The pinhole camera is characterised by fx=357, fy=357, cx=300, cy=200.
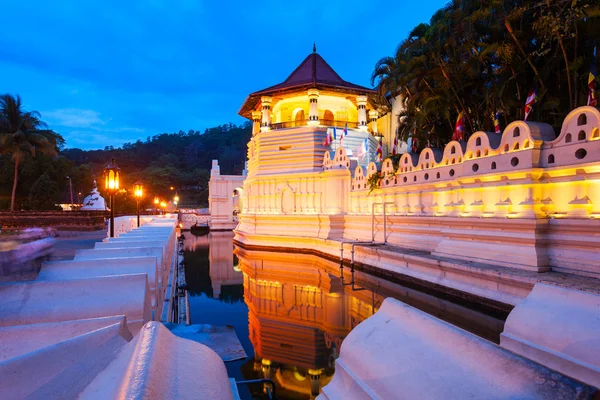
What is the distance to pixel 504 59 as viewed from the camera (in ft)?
29.3

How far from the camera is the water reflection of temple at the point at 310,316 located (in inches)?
195

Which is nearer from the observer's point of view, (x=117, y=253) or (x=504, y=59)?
(x=117, y=253)

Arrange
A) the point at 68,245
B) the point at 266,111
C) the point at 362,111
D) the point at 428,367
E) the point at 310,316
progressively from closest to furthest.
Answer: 1. the point at 428,367
2. the point at 310,316
3. the point at 68,245
4. the point at 362,111
5. the point at 266,111

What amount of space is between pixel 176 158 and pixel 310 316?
217ft

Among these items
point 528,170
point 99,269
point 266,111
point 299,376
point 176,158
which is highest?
point 176,158

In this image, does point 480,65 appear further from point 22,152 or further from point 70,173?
point 70,173

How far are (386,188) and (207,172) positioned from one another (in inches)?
2010

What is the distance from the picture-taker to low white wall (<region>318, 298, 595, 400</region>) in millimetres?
1267

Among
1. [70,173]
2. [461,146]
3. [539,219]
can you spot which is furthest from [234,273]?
[70,173]

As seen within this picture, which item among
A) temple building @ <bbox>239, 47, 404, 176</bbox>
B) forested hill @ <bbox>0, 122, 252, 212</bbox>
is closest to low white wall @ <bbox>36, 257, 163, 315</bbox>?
temple building @ <bbox>239, 47, 404, 176</bbox>

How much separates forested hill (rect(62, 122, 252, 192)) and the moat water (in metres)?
47.6

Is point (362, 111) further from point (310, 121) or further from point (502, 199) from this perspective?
Result: point (502, 199)

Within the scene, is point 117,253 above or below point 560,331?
above

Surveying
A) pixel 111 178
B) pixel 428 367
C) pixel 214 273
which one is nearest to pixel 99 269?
pixel 428 367
